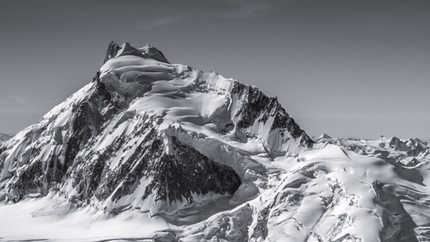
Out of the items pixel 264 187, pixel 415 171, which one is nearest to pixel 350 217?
pixel 264 187

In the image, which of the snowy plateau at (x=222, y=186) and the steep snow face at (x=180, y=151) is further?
the steep snow face at (x=180, y=151)

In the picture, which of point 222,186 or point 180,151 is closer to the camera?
point 222,186

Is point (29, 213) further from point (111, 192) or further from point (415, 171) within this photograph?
point (415, 171)

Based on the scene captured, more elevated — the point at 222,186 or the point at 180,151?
the point at 180,151

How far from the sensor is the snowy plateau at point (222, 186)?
143750 millimetres

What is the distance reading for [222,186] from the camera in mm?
170375

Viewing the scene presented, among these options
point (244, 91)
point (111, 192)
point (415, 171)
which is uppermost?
point (244, 91)

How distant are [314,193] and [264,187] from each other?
1923 centimetres

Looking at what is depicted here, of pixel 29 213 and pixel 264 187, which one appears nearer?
pixel 264 187

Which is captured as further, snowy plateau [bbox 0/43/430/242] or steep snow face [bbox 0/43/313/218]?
steep snow face [bbox 0/43/313/218]

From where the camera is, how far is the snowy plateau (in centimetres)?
14375

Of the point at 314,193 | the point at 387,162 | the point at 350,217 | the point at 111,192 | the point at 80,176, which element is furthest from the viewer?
the point at 80,176

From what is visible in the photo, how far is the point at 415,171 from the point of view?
16800 cm

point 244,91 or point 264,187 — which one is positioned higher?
point 244,91
